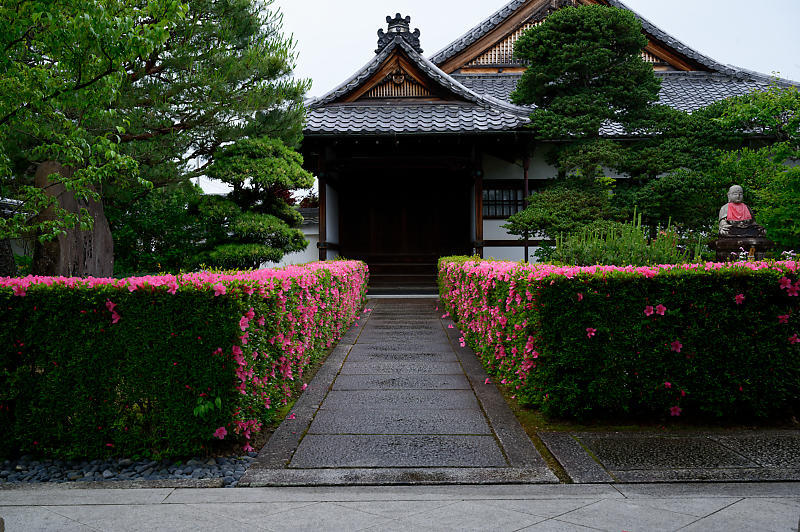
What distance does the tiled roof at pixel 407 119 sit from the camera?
40.4 feet

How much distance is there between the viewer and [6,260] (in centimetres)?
626

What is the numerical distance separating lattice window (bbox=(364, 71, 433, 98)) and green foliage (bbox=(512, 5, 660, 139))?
347cm

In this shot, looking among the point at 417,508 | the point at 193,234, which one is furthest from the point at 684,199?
the point at 193,234

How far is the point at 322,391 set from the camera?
511 centimetres

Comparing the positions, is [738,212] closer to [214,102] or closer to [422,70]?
[422,70]

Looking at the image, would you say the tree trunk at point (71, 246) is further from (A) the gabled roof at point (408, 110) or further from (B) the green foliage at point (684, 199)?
(B) the green foliage at point (684, 199)

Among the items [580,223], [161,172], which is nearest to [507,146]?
[580,223]

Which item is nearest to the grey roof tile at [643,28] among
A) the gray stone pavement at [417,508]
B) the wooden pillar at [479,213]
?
the wooden pillar at [479,213]

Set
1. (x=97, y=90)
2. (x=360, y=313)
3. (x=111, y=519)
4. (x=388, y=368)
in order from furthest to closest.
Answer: (x=360, y=313)
(x=388, y=368)
(x=97, y=90)
(x=111, y=519)

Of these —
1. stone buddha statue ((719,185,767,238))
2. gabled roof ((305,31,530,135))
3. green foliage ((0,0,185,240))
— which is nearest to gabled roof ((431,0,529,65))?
gabled roof ((305,31,530,135))

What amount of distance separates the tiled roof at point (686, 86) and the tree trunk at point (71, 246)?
11.2m

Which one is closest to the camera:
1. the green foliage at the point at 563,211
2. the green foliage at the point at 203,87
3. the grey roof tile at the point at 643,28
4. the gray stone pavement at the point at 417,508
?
the gray stone pavement at the point at 417,508

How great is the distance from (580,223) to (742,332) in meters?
6.17

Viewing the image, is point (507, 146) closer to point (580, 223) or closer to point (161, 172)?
point (580, 223)
